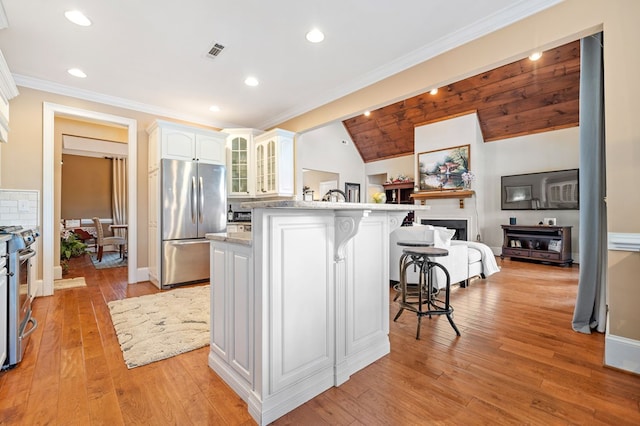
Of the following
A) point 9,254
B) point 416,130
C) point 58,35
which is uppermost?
point 416,130

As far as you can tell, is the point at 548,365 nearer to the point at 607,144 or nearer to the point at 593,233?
the point at 593,233

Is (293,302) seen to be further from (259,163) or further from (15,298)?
(259,163)

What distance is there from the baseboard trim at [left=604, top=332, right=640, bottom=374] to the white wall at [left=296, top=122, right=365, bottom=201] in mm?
6859

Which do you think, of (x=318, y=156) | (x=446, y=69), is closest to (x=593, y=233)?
(x=446, y=69)

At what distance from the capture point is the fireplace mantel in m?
6.79

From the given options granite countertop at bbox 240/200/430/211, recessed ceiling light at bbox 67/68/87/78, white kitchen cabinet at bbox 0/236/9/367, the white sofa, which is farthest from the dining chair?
granite countertop at bbox 240/200/430/211

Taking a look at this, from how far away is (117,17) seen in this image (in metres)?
2.40

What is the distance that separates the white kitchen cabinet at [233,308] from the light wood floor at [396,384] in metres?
0.18

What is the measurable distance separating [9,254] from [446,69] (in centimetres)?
378

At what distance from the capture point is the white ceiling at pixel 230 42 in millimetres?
2301

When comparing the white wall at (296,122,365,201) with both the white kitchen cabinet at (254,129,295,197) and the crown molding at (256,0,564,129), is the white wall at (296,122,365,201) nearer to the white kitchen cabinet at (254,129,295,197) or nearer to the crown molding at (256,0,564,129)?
the white kitchen cabinet at (254,129,295,197)

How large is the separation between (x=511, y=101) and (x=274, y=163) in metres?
5.29

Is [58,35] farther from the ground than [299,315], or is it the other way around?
[58,35]

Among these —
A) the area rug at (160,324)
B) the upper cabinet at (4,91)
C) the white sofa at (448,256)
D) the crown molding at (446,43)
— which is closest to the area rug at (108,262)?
the area rug at (160,324)
